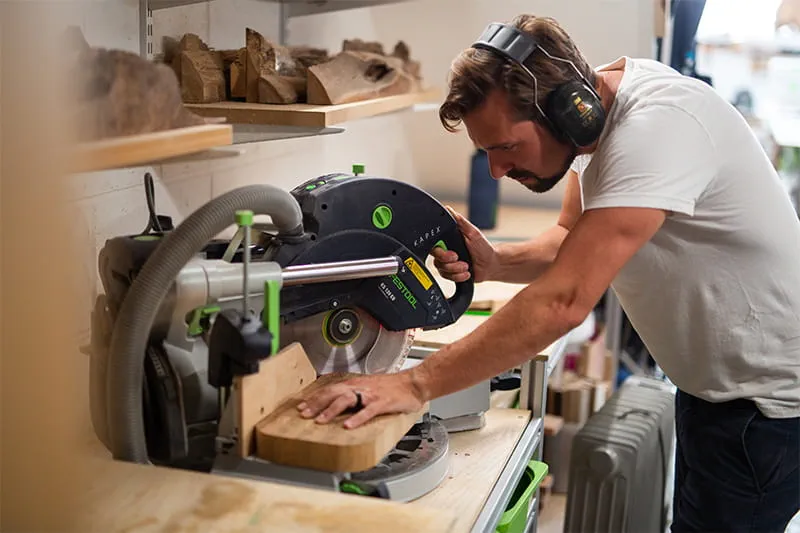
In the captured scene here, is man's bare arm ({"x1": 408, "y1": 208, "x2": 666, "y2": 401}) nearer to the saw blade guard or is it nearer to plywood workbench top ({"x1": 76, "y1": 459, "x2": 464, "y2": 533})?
the saw blade guard

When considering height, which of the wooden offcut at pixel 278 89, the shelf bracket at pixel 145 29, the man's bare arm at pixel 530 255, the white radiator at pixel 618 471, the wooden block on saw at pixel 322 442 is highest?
the shelf bracket at pixel 145 29

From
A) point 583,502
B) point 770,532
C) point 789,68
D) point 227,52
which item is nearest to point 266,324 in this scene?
point 227,52

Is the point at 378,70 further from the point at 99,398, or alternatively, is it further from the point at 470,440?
the point at 99,398

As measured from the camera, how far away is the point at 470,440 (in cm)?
154

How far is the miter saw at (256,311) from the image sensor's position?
3.70 feet

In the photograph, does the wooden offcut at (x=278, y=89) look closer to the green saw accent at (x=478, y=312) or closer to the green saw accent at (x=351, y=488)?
the green saw accent at (x=478, y=312)

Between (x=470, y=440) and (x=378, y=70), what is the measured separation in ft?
3.75

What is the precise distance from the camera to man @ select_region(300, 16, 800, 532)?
1.35 metres

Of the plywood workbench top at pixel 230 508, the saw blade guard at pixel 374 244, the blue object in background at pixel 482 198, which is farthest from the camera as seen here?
the blue object in background at pixel 482 198

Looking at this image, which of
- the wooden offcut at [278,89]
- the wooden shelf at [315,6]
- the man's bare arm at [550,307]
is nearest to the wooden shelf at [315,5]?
the wooden shelf at [315,6]

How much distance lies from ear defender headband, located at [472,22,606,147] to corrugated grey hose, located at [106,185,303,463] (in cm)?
56

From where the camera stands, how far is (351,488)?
3.83 ft

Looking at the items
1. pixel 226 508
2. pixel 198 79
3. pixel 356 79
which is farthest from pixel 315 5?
pixel 226 508

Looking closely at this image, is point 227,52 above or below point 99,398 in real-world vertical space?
above
